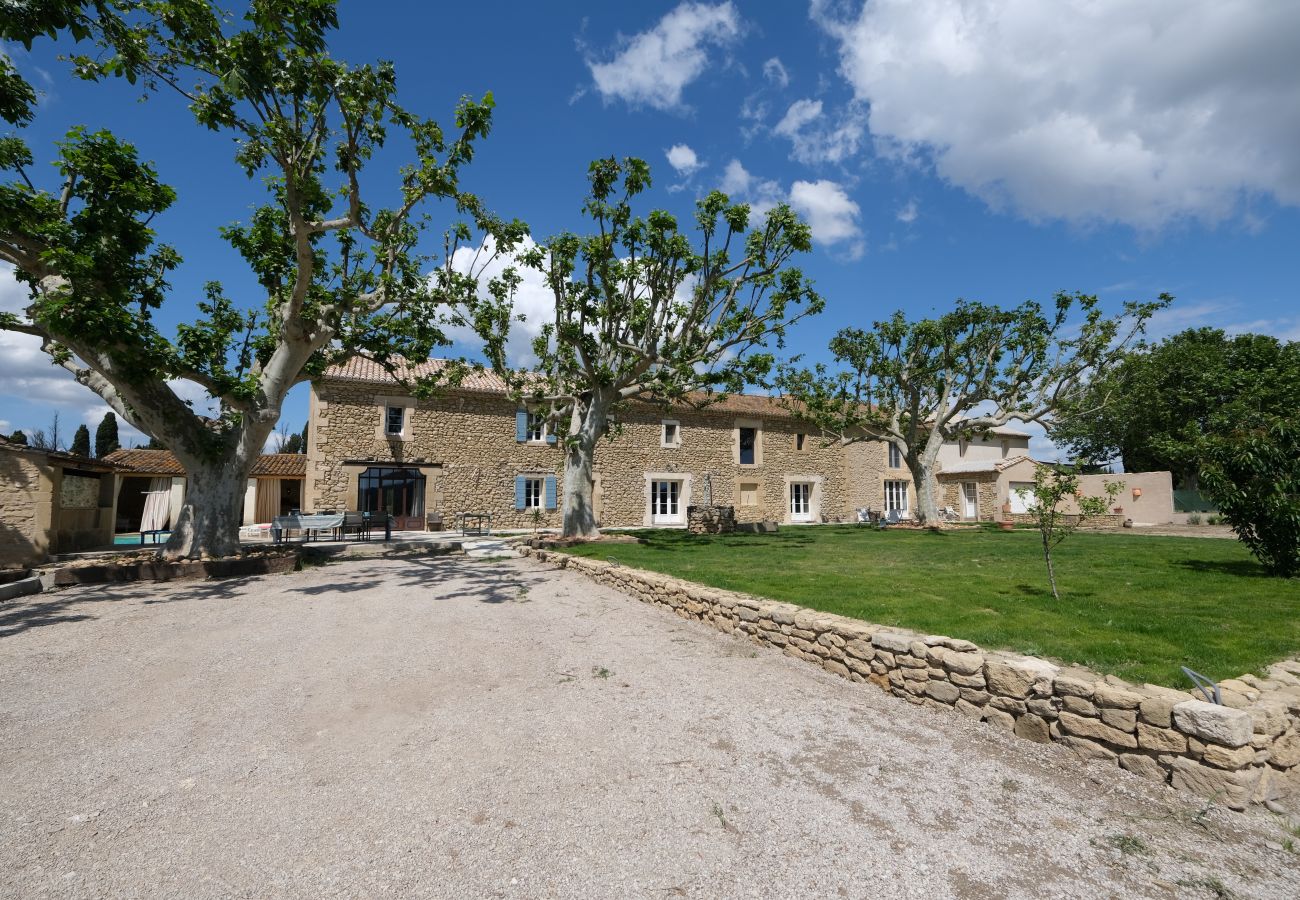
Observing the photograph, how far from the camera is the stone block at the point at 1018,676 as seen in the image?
378 cm

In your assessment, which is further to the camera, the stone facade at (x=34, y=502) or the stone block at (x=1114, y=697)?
the stone facade at (x=34, y=502)

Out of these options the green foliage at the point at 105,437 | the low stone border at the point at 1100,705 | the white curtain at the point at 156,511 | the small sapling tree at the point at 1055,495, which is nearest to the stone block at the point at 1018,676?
the low stone border at the point at 1100,705

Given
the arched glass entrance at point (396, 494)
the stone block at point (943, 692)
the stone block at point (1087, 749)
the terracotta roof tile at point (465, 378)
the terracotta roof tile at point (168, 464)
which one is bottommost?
the stone block at point (1087, 749)

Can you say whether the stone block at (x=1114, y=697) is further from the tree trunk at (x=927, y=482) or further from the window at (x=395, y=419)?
the window at (x=395, y=419)

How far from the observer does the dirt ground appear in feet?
8.01

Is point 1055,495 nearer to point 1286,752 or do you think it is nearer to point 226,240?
point 1286,752

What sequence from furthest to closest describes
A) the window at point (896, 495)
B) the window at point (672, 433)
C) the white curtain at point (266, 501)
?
the window at point (896, 495) < the window at point (672, 433) < the white curtain at point (266, 501)

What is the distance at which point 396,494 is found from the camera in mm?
19766

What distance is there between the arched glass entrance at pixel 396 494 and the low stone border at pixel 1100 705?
17157 mm

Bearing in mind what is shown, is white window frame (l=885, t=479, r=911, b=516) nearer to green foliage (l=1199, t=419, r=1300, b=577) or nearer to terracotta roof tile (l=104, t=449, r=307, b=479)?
green foliage (l=1199, t=419, r=1300, b=577)

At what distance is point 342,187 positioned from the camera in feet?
37.9

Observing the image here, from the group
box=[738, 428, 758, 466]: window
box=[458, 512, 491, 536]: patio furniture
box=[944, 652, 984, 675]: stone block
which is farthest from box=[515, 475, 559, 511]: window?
box=[944, 652, 984, 675]: stone block

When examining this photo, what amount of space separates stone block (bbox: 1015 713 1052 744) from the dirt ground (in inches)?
3.4

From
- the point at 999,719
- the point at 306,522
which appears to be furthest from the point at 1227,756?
the point at 306,522
